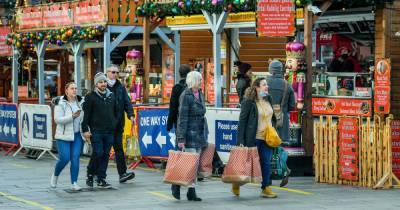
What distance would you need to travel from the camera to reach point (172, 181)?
12.8 metres

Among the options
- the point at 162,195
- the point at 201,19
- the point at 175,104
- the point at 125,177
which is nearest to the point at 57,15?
the point at 201,19

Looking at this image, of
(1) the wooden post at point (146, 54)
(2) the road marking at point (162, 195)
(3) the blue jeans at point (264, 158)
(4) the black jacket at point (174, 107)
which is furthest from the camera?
(1) the wooden post at point (146, 54)

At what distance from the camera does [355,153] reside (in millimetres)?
14789

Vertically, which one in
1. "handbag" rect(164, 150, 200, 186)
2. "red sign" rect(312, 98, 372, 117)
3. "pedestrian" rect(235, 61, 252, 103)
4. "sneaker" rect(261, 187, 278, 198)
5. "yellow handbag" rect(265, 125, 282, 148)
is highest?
"pedestrian" rect(235, 61, 252, 103)

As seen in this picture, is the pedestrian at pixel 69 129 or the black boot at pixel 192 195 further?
the pedestrian at pixel 69 129

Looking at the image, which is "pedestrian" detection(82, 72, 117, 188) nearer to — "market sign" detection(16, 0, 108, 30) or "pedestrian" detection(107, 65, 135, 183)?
A: "pedestrian" detection(107, 65, 135, 183)

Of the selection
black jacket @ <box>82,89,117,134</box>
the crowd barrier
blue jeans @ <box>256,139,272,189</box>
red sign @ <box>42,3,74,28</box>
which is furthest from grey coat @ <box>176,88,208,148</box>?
red sign @ <box>42,3,74,28</box>

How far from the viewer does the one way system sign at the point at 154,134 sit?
17391 millimetres

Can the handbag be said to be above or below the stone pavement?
above

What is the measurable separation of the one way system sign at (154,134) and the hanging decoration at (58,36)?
6.08m

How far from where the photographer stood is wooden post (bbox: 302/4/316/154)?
16.5m

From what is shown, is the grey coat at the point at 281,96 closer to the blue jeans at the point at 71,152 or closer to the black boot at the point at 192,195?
the black boot at the point at 192,195

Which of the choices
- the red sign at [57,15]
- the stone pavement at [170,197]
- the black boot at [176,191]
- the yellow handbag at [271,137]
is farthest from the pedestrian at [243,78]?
the red sign at [57,15]

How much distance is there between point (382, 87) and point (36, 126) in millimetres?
8113
